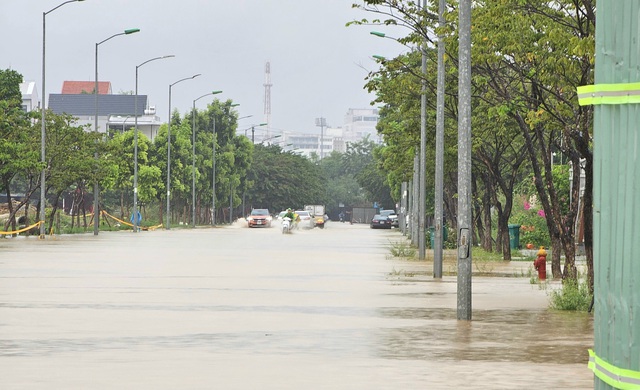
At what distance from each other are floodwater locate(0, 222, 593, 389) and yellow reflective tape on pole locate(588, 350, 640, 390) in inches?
291

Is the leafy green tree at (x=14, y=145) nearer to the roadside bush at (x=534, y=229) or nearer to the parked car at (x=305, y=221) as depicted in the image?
the roadside bush at (x=534, y=229)

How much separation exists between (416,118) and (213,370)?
3194 cm

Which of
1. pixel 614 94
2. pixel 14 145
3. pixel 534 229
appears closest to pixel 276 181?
pixel 14 145

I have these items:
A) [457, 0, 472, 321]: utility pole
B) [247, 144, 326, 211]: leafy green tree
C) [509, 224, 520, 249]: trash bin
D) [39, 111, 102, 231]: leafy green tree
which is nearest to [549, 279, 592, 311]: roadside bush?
[457, 0, 472, 321]: utility pole

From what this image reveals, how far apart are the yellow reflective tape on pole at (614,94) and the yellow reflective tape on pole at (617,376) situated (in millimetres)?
923

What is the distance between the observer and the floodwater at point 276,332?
1327 cm

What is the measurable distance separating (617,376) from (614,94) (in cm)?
98

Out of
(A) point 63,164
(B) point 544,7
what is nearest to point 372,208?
(A) point 63,164

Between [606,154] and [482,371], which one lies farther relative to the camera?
[482,371]

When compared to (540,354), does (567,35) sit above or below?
above

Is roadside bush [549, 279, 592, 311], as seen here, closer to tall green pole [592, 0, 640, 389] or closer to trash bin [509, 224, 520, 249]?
tall green pole [592, 0, 640, 389]

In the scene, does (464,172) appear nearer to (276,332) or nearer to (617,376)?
(276,332)

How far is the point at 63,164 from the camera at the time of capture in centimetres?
6969

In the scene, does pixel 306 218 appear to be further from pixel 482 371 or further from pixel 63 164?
pixel 482 371
